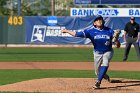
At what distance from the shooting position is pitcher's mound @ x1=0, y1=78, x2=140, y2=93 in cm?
1137

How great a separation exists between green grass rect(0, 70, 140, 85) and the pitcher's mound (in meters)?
1.53

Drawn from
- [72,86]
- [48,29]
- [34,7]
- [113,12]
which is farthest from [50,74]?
[34,7]

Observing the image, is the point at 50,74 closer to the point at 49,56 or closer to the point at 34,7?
the point at 49,56

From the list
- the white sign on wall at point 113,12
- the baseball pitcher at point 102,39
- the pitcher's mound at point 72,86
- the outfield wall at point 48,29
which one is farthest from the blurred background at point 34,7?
the baseball pitcher at point 102,39

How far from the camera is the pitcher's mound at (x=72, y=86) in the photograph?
11367mm

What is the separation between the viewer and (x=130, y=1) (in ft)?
117

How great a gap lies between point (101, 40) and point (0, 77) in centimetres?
409

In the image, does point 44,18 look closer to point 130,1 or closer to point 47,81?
point 130,1

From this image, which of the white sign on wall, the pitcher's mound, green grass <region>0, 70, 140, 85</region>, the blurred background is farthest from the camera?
the blurred background

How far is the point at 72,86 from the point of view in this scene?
12008 mm

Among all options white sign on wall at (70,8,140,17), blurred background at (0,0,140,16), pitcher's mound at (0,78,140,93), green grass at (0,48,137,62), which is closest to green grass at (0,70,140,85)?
pitcher's mound at (0,78,140,93)

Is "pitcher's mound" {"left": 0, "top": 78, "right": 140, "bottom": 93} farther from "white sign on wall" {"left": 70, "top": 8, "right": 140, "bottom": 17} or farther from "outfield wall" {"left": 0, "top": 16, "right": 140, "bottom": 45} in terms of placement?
"white sign on wall" {"left": 70, "top": 8, "right": 140, "bottom": 17}

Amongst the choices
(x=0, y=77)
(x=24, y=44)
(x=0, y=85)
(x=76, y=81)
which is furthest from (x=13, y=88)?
(x=24, y=44)

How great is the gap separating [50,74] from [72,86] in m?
3.66
